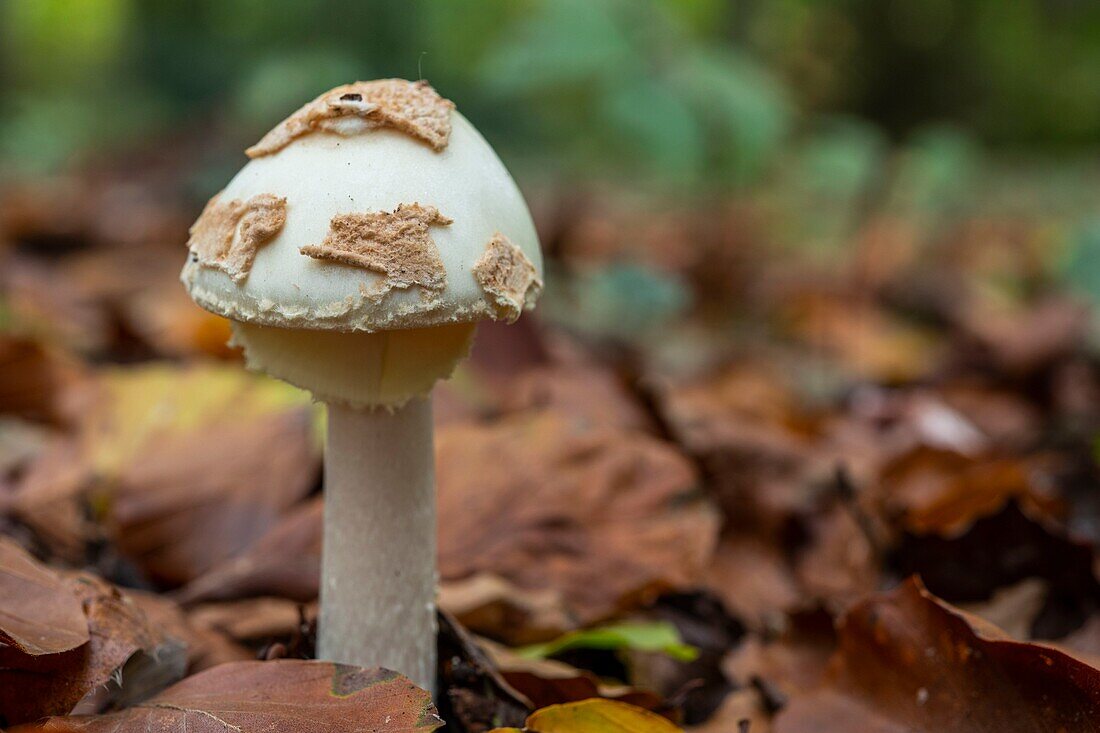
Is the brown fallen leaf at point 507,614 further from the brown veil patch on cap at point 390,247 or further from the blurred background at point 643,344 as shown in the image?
Answer: the brown veil patch on cap at point 390,247

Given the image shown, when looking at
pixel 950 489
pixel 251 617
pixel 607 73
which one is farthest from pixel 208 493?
pixel 607 73

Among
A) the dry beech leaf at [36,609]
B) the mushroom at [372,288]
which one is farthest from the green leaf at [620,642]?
the dry beech leaf at [36,609]

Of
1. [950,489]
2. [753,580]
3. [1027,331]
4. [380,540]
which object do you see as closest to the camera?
[380,540]

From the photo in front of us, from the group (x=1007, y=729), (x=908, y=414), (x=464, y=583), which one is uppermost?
(x=1007, y=729)

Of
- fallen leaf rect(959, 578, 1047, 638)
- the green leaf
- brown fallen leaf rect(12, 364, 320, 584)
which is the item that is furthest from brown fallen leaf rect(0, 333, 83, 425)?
fallen leaf rect(959, 578, 1047, 638)

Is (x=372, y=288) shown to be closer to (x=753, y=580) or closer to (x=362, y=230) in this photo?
(x=362, y=230)

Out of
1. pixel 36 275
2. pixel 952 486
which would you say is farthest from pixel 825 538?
pixel 36 275

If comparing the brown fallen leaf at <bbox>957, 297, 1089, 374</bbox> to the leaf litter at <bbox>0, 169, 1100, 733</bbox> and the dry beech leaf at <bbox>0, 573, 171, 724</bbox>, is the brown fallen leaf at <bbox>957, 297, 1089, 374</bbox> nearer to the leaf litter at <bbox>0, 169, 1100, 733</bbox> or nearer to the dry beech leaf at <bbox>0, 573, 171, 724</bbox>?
the leaf litter at <bbox>0, 169, 1100, 733</bbox>

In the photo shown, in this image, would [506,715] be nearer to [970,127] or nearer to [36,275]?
[36,275]
